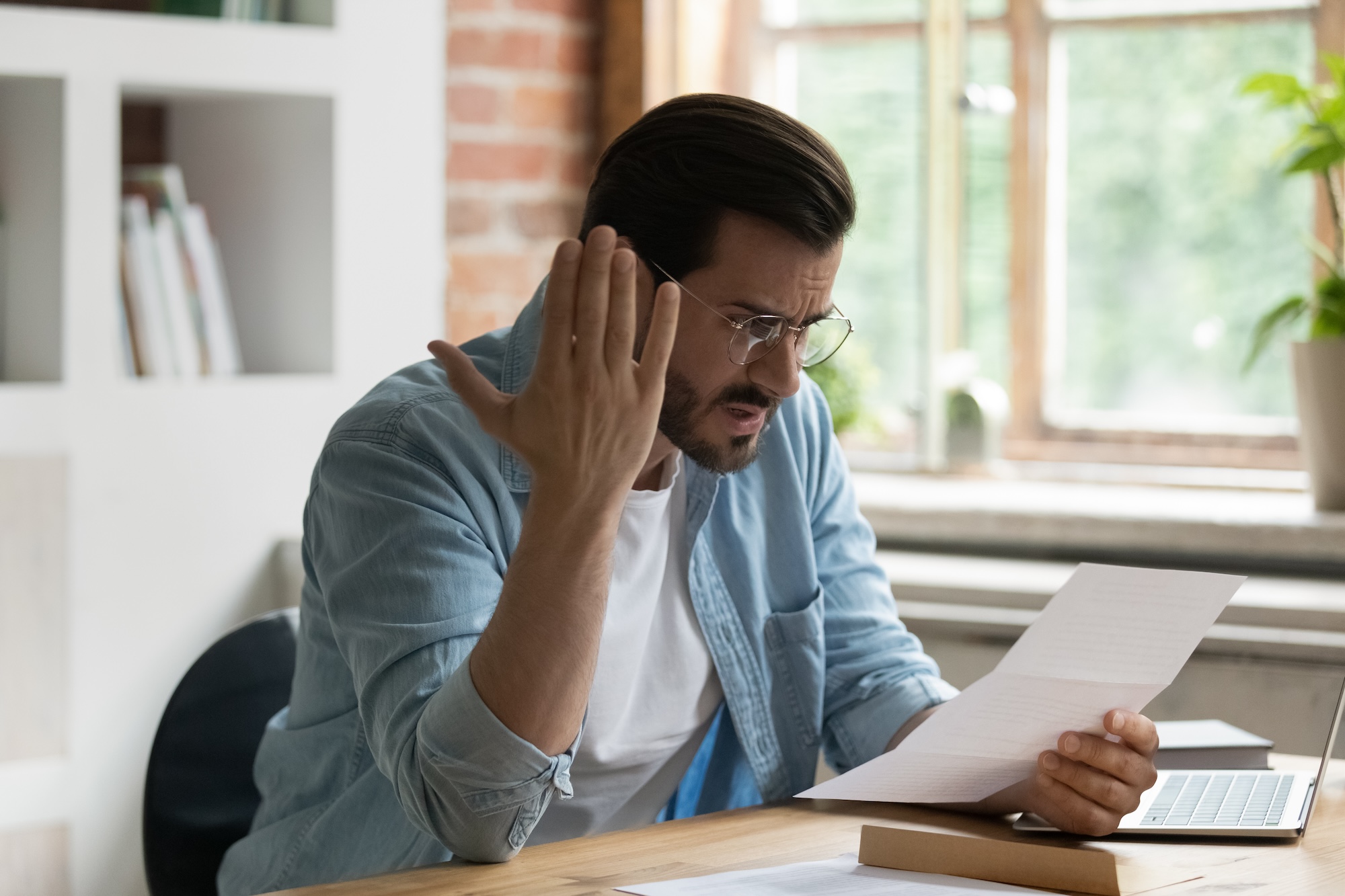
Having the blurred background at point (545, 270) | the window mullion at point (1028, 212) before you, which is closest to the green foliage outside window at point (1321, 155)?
the blurred background at point (545, 270)

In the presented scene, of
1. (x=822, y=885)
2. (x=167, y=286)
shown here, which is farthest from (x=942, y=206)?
(x=822, y=885)

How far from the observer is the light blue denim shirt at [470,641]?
1104mm

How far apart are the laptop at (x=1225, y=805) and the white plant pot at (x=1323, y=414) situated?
86 cm

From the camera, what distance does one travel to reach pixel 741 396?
→ 140 centimetres

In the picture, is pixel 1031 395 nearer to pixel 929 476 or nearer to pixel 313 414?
pixel 929 476

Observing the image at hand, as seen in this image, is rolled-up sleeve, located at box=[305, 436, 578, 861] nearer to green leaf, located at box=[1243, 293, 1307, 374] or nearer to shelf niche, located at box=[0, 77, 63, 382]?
shelf niche, located at box=[0, 77, 63, 382]

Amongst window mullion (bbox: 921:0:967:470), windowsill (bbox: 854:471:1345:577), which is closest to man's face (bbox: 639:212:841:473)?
windowsill (bbox: 854:471:1345:577)

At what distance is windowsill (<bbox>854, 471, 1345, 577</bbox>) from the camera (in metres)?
2.08

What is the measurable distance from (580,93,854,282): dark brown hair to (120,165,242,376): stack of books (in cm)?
99

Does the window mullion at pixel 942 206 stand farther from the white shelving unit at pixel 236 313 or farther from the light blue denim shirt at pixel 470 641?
the light blue denim shirt at pixel 470 641

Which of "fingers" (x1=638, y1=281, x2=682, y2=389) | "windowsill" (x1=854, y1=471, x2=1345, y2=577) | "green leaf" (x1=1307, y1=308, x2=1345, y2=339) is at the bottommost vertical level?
"windowsill" (x1=854, y1=471, x2=1345, y2=577)

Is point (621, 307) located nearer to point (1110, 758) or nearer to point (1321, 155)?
point (1110, 758)

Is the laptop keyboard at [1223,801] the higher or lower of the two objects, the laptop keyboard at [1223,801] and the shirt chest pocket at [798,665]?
the lower

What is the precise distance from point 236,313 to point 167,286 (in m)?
0.25
